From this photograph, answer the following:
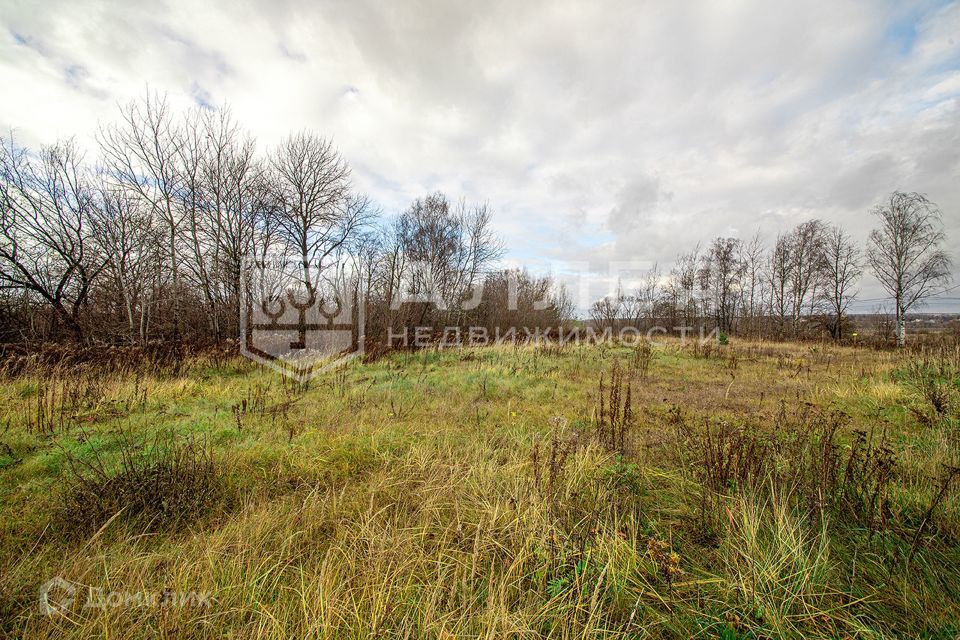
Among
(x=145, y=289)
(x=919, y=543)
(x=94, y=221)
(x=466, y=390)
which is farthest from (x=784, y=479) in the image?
(x=94, y=221)

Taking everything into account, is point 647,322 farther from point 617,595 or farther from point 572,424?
point 617,595

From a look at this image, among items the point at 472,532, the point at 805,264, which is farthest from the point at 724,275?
the point at 472,532

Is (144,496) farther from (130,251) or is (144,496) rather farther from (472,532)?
(130,251)

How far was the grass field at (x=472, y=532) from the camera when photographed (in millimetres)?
1528

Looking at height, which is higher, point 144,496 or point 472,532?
point 144,496

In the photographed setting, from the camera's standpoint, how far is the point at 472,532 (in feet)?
7.27

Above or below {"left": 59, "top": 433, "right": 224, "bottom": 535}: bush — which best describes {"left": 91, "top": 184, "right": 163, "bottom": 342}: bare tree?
above

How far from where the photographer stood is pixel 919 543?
6.25 ft

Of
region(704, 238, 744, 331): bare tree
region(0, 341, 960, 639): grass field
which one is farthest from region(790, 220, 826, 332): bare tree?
region(0, 341, 960, 639): grass field

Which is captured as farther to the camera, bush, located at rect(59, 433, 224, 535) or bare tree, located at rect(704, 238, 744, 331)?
bare tree, located at rect(704, 238, 744, 331)

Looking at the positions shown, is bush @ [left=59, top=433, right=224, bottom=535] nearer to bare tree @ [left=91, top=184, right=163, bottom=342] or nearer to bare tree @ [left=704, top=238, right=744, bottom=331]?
bare tree @ [left=91, top=184, right=163, bottom=342]

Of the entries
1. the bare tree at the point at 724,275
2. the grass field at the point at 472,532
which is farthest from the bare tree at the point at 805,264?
the grass field at the point at 472,532

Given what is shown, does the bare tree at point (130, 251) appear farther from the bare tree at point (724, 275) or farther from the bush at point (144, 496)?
the bare tree at point (724, 275)

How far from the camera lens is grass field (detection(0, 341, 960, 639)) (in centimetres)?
153
